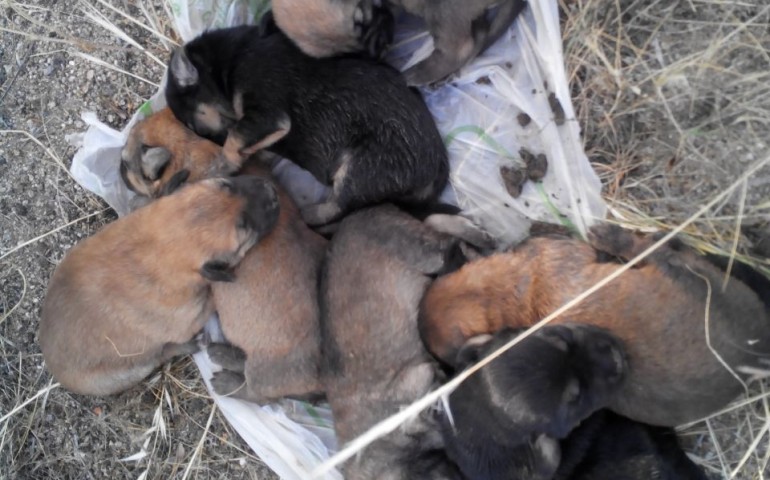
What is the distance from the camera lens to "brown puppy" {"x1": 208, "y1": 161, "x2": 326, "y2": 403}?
3691 mm

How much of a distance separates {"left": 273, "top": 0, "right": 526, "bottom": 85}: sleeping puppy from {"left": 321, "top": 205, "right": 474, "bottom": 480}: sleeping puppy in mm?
869

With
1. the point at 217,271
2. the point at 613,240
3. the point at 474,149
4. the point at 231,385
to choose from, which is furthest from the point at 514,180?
the point at 231,385

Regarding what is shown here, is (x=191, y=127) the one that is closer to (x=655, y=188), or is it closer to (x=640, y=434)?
(x=655, y=188)

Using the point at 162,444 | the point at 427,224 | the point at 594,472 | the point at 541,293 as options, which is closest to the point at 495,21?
the point at 427,224

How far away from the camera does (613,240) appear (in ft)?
10.7

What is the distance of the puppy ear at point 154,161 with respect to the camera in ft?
12.7

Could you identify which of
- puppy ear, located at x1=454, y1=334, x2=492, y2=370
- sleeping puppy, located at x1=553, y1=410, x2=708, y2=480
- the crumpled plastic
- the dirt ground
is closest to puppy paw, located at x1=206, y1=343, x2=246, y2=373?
the crumpled plastic

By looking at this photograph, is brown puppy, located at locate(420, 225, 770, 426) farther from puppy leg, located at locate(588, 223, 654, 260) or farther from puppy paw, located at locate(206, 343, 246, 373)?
puppy paw, located at locate(206, 343, 246, 373)

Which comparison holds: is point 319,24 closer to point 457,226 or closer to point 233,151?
point 233,151

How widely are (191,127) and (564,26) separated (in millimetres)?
2061

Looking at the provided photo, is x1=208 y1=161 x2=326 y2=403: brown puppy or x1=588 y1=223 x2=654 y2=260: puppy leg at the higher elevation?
x1=588 y1=223 x2=654 y2=260: puppy leg

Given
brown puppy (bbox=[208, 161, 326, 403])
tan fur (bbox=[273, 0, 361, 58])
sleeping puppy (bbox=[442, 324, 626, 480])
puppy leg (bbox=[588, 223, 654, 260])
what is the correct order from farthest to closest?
1. brown puppy (bbox=[208, 161, 326, 403])
2. tan fur (bbox=[273, 0, 361, 58])
3. puppy leg (bbox=[588, 223, 654, 260])
4. sleeping puppy (bbox=[442, 324, 626, 480])

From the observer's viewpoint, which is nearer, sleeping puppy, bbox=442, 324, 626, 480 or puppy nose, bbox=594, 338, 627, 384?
sleeping puppy, bbox=442, 324, 626, 480

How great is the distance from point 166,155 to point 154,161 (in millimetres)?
73
